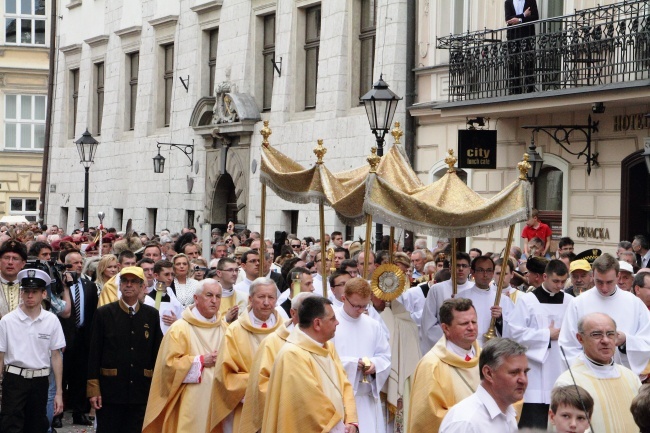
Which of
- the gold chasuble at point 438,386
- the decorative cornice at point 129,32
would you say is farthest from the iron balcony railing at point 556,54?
the decorative cornice at point 129,32

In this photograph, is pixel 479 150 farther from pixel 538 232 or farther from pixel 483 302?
pixel 483 302

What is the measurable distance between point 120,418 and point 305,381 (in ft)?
10.2

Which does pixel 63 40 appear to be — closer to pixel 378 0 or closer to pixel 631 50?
pixel 378 0

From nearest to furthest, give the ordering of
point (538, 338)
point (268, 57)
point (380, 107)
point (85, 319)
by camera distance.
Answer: point (538, 338), point (85, 319), point (380, 107), point (268, 57)

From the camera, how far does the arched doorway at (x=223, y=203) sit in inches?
1167

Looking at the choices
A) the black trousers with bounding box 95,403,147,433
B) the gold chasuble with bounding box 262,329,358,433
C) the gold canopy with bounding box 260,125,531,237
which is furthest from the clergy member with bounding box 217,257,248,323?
the gold chasuble with bounding box 262,329,358,433

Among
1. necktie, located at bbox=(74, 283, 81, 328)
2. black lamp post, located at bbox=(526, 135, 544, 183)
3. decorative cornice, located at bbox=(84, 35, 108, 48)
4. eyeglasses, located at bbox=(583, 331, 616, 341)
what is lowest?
necktie, located at bbox=(74, 283, 81, 328)

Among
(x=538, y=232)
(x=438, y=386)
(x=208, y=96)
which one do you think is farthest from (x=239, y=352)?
(x=208, y=96)

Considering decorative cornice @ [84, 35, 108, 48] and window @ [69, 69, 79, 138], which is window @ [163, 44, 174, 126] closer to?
decorative cornice @ [84, 35, 108, 48]

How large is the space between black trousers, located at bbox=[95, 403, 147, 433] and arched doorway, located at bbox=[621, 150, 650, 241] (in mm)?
9374

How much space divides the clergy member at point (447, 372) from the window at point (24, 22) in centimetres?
3880

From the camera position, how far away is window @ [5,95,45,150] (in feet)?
148

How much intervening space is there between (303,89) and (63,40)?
1449 cm

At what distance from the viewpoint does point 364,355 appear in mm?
10352
